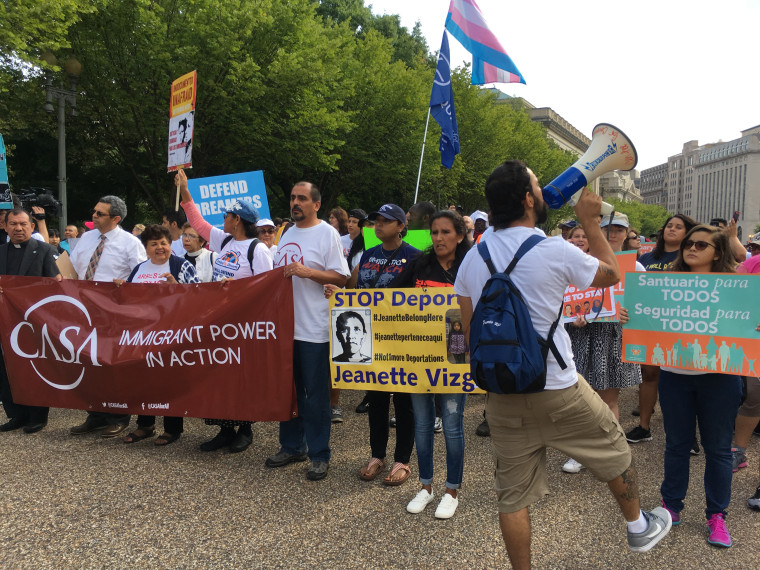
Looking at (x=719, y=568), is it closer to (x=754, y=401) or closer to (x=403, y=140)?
(x=754, y=401)

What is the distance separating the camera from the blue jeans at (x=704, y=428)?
10.6ft

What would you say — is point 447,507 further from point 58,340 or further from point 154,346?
point 58,340

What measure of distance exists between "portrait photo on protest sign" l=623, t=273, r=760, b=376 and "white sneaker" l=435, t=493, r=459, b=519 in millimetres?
1486

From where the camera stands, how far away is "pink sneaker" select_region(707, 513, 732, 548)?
3174mm

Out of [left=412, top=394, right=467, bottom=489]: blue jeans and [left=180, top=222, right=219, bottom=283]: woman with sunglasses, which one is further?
[left=180, top=222, right=219, bottom=283]: woman with sunglasses

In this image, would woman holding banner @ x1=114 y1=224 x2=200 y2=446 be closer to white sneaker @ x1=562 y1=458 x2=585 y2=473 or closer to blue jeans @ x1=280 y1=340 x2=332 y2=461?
blue jeans @ x1=280 y1=340 x2=332 y2=461

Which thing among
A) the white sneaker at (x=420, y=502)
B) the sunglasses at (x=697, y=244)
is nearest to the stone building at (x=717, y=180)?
the sunglasses at (x=697, y=244)

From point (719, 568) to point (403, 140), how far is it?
2374 cm

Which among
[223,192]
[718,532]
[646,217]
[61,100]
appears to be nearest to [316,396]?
[718,532]

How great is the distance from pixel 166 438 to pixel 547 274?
12.4 feet

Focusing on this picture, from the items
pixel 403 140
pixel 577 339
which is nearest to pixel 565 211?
pixel 403 140

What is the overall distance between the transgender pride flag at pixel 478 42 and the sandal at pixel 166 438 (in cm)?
701

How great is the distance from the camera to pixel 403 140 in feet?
83.3

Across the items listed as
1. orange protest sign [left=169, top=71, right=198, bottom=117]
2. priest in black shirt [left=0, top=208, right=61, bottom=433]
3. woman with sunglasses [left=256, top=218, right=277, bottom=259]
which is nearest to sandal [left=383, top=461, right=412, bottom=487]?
priest in black shirt [left=0, top=208, right=61, bottom=433]
